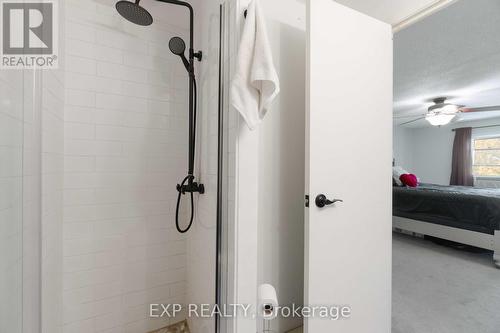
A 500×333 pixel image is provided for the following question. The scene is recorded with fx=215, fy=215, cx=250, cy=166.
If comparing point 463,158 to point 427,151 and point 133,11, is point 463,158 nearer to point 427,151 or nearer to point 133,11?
point 427,151

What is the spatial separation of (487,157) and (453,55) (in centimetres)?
479

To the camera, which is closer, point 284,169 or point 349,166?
point 349,166

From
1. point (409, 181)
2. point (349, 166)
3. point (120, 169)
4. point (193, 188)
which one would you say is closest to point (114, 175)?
point (120, 169)

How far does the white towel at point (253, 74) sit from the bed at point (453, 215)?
132 inches

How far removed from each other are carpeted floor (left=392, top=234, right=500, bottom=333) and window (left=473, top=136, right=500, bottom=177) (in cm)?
369

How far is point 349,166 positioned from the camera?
1256 millimetres

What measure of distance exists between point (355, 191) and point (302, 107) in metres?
0.63

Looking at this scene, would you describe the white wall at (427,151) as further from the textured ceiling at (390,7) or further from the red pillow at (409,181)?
the textured ceiling at (390,7)

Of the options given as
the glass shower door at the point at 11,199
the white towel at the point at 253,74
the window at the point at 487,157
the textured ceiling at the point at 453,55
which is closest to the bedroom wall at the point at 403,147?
the window at the point at 487,157

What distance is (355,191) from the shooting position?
4.18 feet

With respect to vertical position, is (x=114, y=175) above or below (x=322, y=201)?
above

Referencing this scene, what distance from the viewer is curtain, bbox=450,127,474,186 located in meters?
5.30

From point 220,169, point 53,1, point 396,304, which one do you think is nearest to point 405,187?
point 396,304

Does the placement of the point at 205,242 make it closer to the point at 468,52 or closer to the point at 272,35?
the point at 272,35
